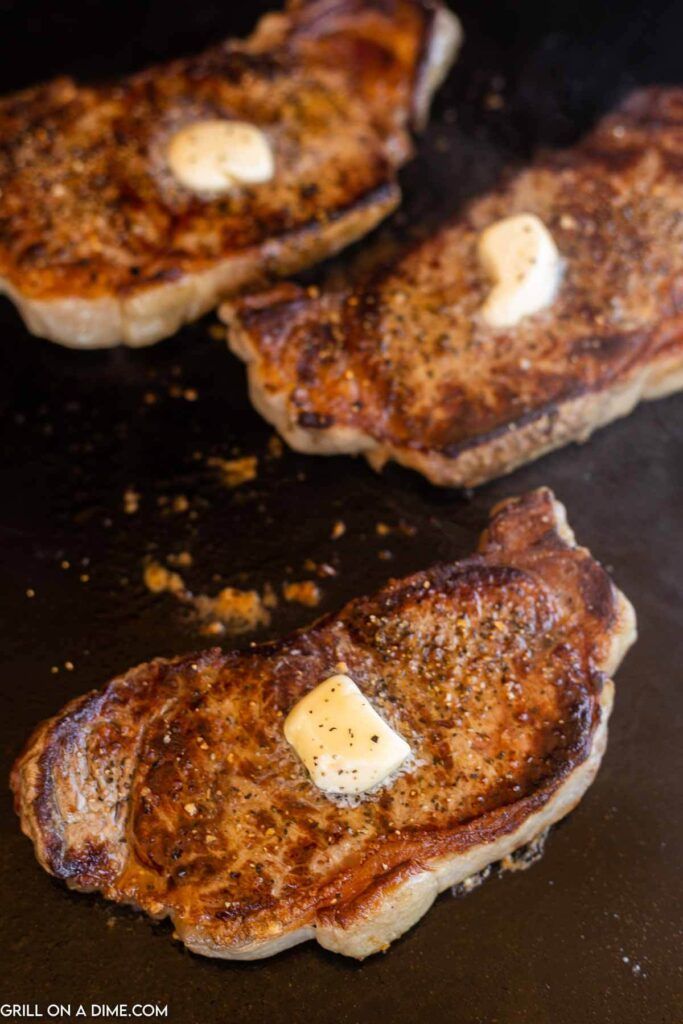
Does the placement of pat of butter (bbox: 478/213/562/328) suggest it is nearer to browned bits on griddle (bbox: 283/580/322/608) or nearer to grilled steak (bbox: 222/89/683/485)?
grilled steak (bbox: 222/89/683/485)

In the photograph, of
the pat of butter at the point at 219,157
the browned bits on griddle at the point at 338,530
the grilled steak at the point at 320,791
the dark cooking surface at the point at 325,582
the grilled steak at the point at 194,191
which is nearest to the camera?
the grilled steak at the point at 320,791

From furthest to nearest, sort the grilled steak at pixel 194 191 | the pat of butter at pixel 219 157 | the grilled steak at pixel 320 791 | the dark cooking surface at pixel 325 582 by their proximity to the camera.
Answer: the pat of butter at pixel 219 157, the grilled steak at pixel 194 191, the dark cooking surface at pixel 325 582, the grilled steak at pixel 320 791

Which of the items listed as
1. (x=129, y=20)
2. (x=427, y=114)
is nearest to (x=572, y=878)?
(x=427, y=114)

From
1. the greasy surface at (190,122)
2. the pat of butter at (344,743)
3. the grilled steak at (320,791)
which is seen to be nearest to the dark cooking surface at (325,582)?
the grilled steak at (320,791)

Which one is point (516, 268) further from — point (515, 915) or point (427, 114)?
point (515, 915)

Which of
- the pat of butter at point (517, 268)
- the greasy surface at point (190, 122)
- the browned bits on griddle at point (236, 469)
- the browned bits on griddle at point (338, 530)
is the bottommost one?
the browned bits on griddle at point (338, 530)

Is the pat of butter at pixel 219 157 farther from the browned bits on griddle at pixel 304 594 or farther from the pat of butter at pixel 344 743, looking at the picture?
the pat of butter at pixel 344 743

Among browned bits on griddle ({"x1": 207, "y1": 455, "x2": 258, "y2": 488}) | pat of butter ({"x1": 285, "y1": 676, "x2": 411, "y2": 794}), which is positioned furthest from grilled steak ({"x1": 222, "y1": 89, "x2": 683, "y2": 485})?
pat of butter ({"x1": 285, "y1": 676, "x2": 411, "y2": 794})

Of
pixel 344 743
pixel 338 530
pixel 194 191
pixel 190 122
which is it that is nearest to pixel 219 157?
pixel 194 191
